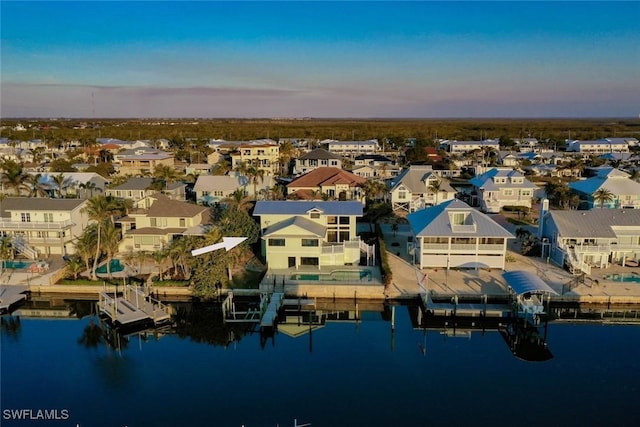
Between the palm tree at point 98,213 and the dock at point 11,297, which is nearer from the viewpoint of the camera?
the dock at point 11,297

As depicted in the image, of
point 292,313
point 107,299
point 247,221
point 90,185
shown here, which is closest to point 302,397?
point 292,313

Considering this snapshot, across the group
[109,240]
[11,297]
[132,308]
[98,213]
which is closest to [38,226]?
[98,213]

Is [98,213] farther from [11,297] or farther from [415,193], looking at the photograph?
[415,193]

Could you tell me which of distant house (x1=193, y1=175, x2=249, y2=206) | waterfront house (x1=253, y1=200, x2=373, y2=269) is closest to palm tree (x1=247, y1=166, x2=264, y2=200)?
distant house (x1=193, y1=175, x2=249, y2=206)

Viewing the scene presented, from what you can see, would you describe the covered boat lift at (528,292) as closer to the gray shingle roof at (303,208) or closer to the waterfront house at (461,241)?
the waterfront house at (461,241)

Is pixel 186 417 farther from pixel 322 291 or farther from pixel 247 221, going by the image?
pixel 247 221

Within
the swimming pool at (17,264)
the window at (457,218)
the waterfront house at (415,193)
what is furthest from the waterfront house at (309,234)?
the swimming pool at (17,264)
